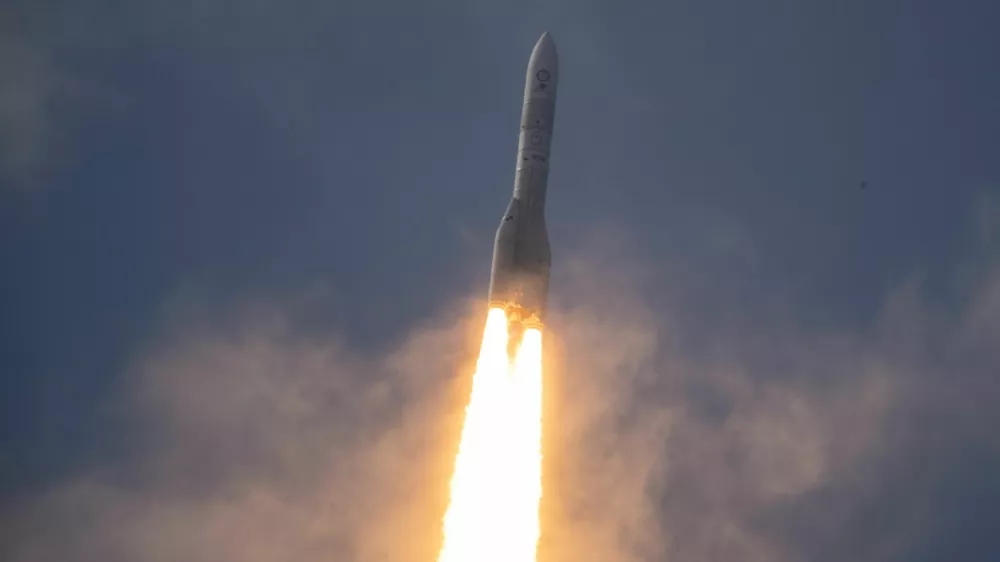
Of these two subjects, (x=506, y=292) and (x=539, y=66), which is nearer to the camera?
(x=506, y=292)

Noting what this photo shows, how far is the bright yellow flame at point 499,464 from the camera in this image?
2032 inches

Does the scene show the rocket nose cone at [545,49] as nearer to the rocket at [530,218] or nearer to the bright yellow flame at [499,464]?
the rocket at [530,218]

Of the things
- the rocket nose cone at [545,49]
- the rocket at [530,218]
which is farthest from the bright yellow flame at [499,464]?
the rocket nose cone at [545,49]

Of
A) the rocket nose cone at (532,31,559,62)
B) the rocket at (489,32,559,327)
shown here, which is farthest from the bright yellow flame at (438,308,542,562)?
the rocket nose cone at (532,31,559,62)

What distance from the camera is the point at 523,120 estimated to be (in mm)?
53344

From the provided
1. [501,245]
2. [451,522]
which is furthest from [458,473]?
[501,245]

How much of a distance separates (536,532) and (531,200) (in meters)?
13.0

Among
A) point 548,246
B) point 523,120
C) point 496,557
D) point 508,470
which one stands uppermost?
point 523,120

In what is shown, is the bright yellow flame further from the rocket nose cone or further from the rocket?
the rocket nose cone

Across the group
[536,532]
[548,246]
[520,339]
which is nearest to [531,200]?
[548,246]

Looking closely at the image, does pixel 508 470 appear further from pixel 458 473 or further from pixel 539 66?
pixel 539 66

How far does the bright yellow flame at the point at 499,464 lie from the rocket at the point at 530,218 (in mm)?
1782

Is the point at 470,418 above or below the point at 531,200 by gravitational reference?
below

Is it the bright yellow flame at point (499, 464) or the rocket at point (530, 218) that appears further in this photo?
the bright yellow flame at point (499, 464)
